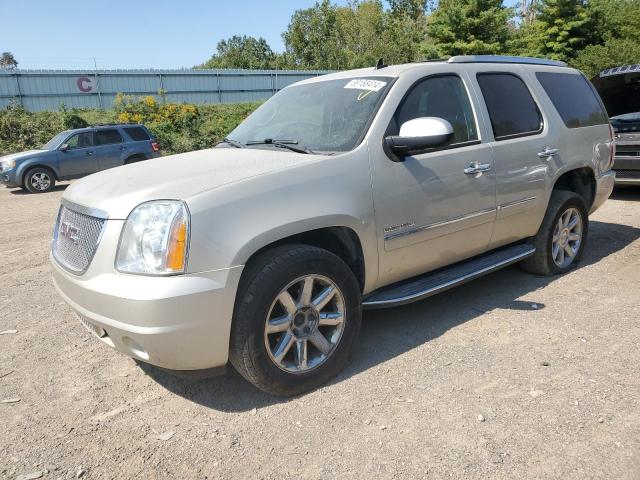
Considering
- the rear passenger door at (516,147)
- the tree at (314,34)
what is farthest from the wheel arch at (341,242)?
the tree at (314,34)

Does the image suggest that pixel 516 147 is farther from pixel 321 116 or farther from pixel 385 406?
pixel 385 406

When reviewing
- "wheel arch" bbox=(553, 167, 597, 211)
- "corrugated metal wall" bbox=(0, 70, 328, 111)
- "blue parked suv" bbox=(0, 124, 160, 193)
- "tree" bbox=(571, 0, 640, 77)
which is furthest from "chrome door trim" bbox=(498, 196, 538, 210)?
"corrugated metal wall" bbox=(0, 70, 328, 111)

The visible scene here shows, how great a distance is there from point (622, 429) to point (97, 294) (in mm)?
2725

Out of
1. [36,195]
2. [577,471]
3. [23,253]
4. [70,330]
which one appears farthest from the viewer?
[36,195]

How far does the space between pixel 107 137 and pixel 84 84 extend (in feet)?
53.9

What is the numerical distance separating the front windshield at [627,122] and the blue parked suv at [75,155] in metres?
11.5

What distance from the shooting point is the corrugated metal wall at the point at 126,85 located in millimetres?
26812

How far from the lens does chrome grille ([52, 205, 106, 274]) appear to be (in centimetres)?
285

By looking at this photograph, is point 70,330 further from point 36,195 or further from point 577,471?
point 36,195

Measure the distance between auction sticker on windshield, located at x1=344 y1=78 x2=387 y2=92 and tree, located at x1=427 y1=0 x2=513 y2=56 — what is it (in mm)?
32308

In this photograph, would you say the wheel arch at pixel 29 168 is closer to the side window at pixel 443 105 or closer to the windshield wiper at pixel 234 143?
the windshield wiper at pixel 234 143

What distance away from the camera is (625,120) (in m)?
8.57

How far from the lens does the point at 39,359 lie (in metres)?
3.65

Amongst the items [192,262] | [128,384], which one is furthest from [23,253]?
[192,262]
